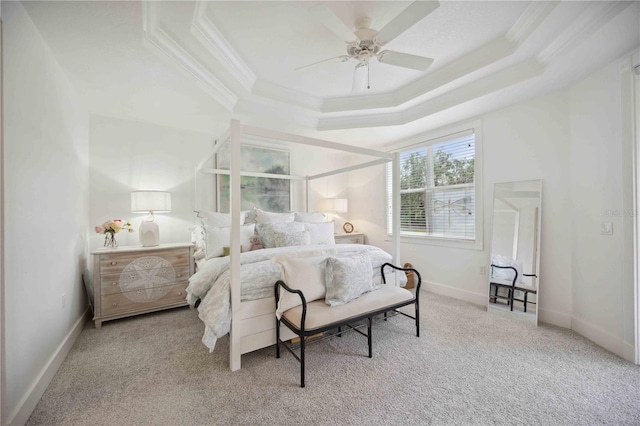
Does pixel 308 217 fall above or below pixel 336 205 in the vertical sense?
below

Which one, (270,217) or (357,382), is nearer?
(357,382)

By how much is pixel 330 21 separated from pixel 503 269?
10.6ft

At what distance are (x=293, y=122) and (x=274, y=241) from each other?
1.68m

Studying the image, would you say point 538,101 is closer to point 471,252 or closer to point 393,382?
point 471,252

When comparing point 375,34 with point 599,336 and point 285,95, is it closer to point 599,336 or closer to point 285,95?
point 285,95

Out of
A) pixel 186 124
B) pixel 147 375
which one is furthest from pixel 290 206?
pixel 147 375

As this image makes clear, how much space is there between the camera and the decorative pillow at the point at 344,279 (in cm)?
205

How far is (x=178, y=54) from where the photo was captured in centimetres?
210

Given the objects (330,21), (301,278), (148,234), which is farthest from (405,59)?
(148,234)

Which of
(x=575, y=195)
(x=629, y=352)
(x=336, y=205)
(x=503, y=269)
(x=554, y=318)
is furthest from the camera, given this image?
(x=336, y=205)

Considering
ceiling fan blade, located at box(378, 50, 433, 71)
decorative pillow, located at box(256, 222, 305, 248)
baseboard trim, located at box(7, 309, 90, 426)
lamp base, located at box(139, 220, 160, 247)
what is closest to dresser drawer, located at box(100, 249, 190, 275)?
lamp base, located at box(139, 220, 160, 247)

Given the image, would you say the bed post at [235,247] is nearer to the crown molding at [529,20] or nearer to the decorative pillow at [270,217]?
the decorative pillow at [270,217]

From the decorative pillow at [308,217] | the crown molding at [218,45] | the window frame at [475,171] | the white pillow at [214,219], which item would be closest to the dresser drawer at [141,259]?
the white pillow at [214,219]

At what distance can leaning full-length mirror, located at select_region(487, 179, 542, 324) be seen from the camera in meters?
2.83
